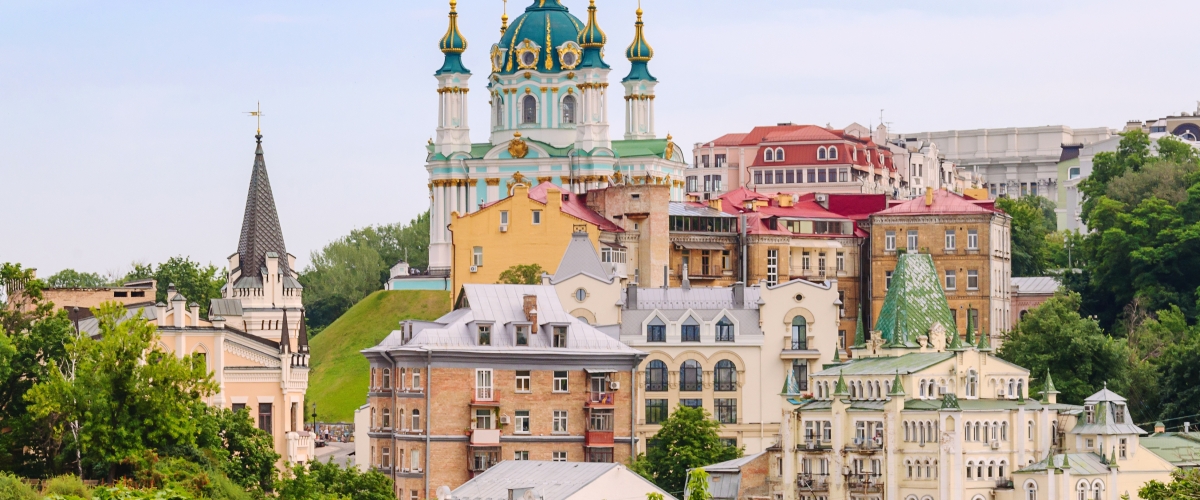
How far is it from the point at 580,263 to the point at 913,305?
542 inches

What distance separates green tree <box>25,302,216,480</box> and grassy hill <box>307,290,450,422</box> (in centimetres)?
4081

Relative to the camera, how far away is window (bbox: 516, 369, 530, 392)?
9462cm

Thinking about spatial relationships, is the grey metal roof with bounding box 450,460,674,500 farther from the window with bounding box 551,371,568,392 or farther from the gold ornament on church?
the gold ornament on church

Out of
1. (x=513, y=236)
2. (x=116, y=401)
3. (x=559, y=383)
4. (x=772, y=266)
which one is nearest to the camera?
(x=116, y=401)

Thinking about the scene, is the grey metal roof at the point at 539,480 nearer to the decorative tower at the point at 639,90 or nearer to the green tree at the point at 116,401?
the green tree at the point at 116,401

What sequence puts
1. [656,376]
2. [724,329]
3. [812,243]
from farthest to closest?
[812,243] → [724,329] → [656,376]

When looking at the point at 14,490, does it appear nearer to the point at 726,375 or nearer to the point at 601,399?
the point at 601,399

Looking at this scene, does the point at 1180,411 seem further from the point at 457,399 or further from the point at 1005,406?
the point at 457,399

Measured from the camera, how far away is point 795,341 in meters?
107

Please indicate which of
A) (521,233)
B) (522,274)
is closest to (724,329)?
(522,274)

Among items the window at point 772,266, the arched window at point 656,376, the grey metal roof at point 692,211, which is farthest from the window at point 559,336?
the window at point 772,266

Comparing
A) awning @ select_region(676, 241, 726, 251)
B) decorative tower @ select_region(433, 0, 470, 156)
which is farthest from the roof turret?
awning @ select_region(676, 241, 726, 251)

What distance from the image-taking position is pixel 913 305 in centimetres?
10525

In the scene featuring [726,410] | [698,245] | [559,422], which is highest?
[698,245]
